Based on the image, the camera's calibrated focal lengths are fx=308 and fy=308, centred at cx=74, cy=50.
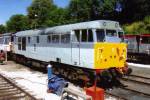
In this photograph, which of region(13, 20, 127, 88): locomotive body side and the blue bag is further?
region(13, 20, 127, 88): locomotive body side

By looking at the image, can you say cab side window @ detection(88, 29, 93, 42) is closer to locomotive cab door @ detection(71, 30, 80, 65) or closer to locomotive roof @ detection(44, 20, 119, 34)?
locomotive roof @ detection(44, 20, 119, 34)

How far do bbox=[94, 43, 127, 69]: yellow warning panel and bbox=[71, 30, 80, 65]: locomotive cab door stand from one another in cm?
165

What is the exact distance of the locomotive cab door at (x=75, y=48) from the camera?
1606 centimetres

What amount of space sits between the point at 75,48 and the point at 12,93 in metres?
4.10

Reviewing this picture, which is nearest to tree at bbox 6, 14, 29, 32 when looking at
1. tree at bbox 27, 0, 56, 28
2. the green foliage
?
tree at bbox 27, 0, 56, 28

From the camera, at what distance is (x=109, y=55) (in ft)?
49.5

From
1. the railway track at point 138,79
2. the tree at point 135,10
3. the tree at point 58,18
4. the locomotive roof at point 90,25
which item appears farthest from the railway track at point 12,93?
the tree at point 58,18

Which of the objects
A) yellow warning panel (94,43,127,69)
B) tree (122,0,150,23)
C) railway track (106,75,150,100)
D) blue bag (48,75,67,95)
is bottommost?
railway track (106,75,150,100)

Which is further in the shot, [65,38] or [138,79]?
[138,79]

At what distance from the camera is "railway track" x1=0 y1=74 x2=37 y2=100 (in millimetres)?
13430

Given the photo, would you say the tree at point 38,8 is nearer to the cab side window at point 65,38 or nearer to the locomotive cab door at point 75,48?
the cab side window at point 65,38

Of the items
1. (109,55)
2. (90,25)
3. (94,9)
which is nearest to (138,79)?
(109,55)

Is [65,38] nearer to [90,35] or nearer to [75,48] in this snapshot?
[75,48]

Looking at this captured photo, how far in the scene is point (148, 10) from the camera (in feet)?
157
